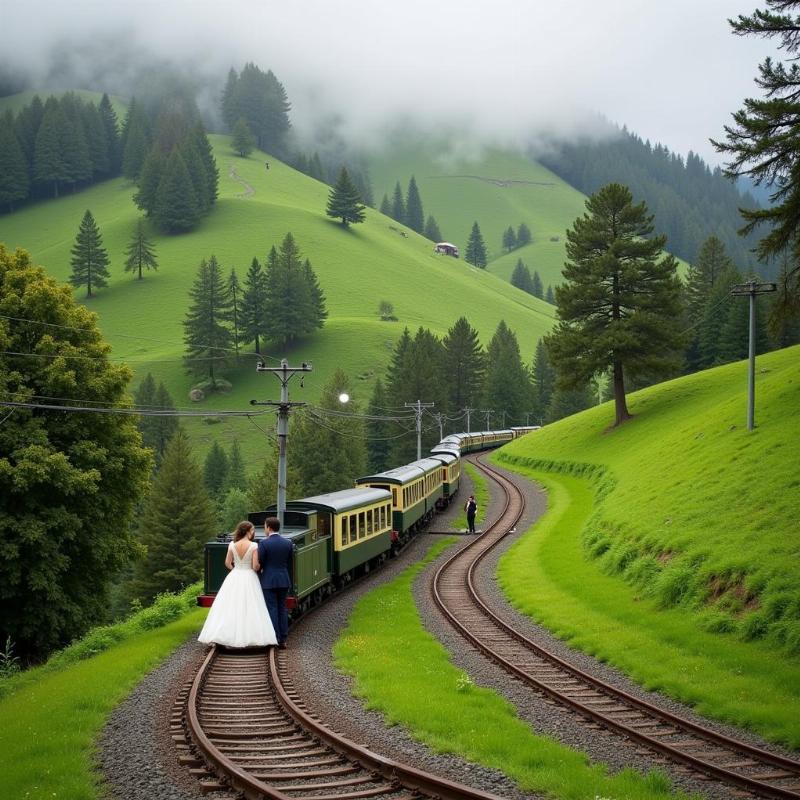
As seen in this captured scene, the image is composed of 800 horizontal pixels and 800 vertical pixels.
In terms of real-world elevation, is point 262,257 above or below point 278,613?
above

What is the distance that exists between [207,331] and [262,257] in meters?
47.6

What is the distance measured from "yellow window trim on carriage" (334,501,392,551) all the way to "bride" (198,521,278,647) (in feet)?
26.9

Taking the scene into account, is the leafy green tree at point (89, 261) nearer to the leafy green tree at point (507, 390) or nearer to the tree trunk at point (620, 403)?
the leafy green tree at point (507, 390)

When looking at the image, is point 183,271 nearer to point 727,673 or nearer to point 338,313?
point 338,313

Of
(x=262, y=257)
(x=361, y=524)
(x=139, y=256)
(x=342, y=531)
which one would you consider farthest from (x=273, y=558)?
(x=262, y=257)

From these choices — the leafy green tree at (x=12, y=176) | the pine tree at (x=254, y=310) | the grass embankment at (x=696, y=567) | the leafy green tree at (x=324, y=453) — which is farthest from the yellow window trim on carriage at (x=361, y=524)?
the leafy green tree at (x=12, y=176)

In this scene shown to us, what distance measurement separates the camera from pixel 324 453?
75.2m

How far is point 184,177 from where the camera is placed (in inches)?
6437

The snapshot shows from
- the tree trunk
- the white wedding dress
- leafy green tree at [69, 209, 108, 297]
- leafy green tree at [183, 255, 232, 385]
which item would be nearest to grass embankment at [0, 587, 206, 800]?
the white wedding dress

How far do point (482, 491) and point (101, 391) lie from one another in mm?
31117

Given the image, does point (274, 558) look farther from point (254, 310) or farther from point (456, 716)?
point (254, 310)

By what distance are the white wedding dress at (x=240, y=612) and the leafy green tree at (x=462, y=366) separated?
3394 inches

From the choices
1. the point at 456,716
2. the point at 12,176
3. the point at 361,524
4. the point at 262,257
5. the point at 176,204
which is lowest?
the point at 456,716

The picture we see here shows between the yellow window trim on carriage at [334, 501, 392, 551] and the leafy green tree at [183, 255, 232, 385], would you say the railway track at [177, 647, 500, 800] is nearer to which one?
the yellow window trim on carriage at [334, 501, 392, 551]
